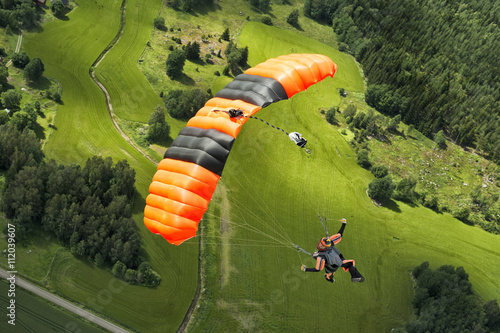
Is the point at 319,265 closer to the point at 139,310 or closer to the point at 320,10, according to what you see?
the point at 139,310

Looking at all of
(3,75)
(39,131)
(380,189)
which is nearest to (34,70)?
(3,75)

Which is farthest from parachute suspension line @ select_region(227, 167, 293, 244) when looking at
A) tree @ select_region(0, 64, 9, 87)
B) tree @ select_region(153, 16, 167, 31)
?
tree @ select_region(153, 16, 167, 31)

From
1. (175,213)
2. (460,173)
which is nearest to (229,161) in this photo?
(175,213)

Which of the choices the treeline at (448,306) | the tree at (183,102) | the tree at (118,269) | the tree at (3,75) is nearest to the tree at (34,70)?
the tree at (3,75)

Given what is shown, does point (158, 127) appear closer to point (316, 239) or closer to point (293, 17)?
point (316, 239)

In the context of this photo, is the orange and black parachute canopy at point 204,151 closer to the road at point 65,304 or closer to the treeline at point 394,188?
the road at point 65,304

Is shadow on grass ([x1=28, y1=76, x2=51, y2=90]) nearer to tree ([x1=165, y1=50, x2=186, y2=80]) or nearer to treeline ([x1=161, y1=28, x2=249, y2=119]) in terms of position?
treeline ([x1=161, y1=28, x2=249, y2=119])
